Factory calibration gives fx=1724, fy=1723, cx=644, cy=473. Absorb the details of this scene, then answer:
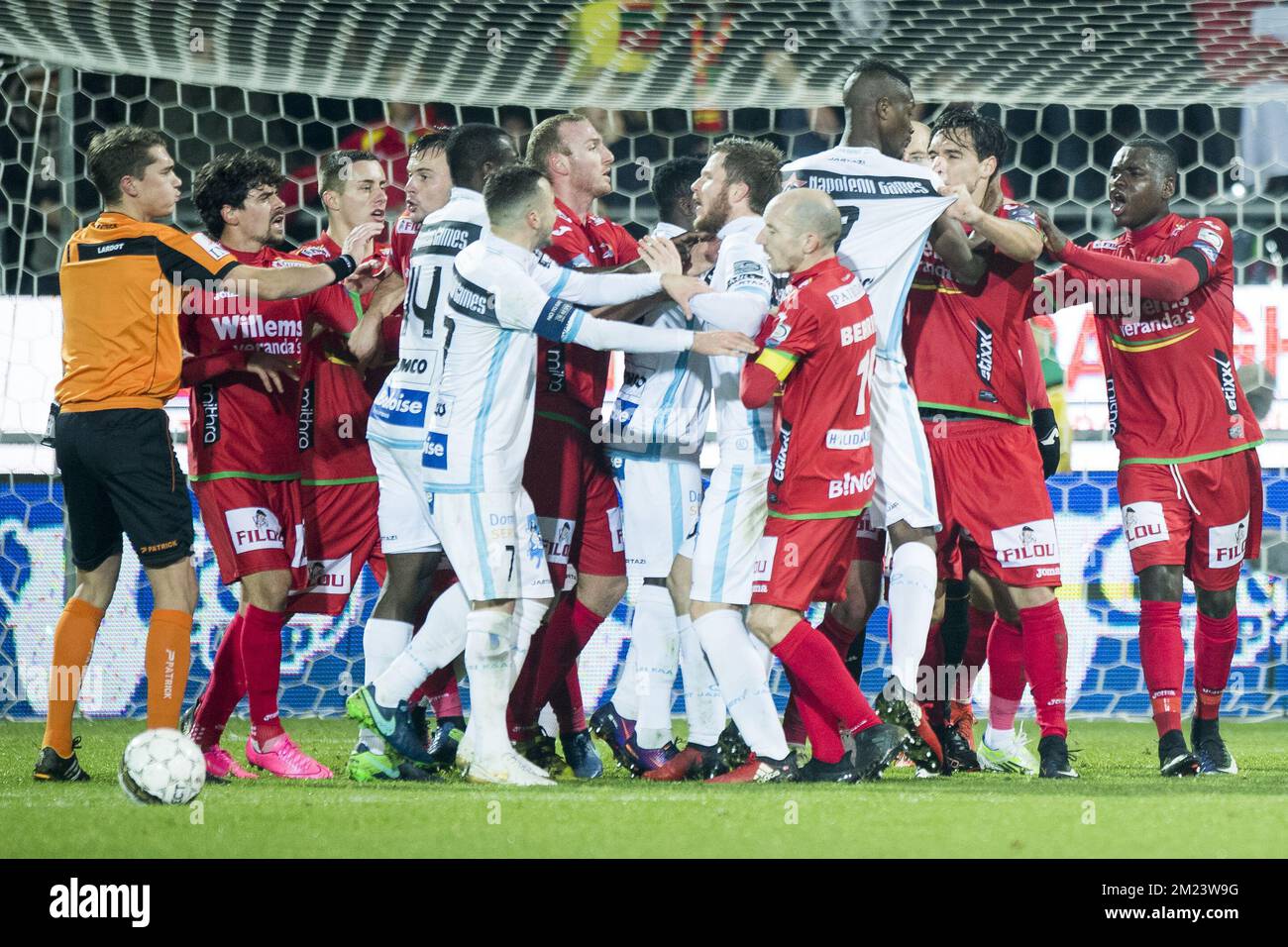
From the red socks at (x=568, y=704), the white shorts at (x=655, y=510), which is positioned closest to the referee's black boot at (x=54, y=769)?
the red socks at (x=568, y=704)

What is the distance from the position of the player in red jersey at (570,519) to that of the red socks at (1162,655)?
1.95 metres

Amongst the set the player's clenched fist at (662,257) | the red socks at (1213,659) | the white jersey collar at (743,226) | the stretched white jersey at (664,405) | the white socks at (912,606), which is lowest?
the red socks at (1213,659)

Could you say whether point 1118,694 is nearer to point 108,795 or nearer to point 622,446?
point 622,446

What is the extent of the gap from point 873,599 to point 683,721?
7.89 feet

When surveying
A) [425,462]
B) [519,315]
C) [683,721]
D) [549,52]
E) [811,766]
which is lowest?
[683,721]

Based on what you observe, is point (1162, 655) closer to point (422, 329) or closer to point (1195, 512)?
point (1195, 512)

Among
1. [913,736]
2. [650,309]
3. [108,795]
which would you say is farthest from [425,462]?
[913,736]

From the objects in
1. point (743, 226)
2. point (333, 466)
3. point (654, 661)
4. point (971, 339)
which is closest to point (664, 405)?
point (743, 226)

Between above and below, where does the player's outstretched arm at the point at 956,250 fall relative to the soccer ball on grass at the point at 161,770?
above

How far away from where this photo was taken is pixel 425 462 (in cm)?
574

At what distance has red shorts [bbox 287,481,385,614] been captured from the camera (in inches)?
259

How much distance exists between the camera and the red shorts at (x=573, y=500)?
6293 millimetres

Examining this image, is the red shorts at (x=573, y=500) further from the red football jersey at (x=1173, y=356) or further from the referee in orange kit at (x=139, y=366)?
the red football jersey at (x=1173, y=356)
